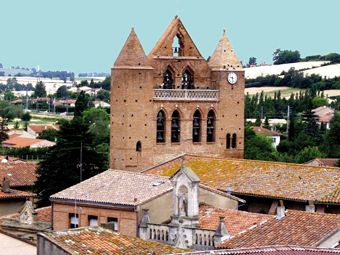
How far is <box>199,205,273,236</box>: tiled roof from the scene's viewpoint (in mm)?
39375

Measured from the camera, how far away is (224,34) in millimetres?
58344

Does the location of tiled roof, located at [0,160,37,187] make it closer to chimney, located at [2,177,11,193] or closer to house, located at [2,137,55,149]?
chimney, located at [2,177,11,193]

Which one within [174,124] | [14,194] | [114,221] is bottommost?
[14,194]

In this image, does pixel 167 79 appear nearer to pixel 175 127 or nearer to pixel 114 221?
pixel 175 127

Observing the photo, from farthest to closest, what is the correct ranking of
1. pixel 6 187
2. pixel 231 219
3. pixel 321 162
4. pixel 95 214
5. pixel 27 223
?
pixel 321 162
pixel 6 187
pixel 27 223
pixel 95 214
pixel 231 219

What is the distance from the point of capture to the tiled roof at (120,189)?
43.1m

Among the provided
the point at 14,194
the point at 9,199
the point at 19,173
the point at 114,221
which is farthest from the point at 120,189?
the point at 19,173

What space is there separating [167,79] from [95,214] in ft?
48.3

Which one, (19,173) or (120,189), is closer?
(120,189)

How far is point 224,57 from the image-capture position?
57750mm

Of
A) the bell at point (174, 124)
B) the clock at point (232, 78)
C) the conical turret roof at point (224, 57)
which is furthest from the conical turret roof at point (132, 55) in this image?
the clock at point (232, 78)

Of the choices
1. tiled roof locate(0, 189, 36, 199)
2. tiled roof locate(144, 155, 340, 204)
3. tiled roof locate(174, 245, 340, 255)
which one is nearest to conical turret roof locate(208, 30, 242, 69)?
tiled roof locate(144, 155, 340, 204)

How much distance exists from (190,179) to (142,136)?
15477 millimetres

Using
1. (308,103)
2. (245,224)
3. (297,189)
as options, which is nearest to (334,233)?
(245,224)
